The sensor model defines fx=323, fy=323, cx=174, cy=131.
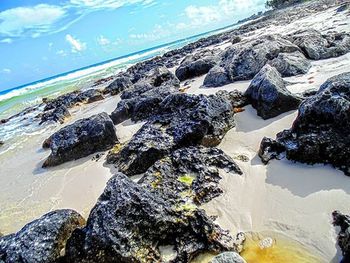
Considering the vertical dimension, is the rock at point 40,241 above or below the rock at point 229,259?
above

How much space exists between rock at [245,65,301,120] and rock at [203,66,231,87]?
3607 millimetres

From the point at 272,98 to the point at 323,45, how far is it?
577 cm

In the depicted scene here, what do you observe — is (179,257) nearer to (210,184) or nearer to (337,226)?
(210,184)

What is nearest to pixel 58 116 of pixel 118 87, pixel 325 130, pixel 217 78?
pixel 118 87

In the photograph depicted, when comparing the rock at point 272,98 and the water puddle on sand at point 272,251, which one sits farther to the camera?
the rock at point 272,98

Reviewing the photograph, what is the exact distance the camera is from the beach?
13.0 ft

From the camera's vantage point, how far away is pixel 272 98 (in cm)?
674

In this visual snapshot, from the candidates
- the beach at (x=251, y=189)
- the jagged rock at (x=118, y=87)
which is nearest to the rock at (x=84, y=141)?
the beach at (x=251, y=189)

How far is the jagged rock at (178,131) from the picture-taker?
594 centimetres

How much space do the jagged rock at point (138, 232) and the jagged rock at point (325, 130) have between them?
6.29 ft

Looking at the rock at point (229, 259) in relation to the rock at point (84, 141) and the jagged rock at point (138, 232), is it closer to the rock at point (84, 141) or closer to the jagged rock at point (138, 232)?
the jagged rock at point (138, 232)

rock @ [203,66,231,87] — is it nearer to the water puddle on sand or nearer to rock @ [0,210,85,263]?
the water puddle on sand

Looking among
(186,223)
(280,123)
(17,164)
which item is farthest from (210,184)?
(17,164)

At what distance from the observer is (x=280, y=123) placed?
645 cm
